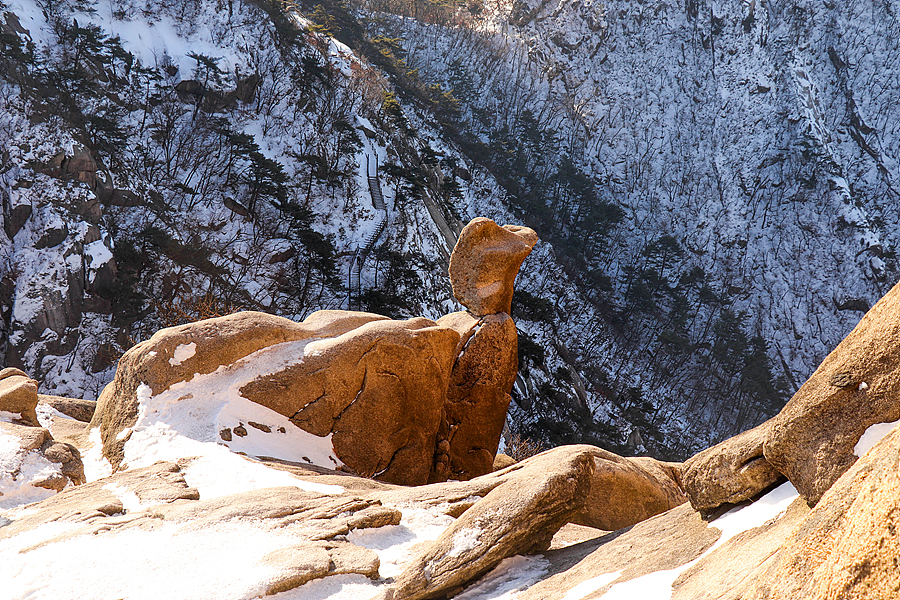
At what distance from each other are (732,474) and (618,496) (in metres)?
3.02

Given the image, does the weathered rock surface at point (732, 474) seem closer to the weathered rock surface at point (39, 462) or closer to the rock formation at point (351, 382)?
the rock formation at point (351, 382)

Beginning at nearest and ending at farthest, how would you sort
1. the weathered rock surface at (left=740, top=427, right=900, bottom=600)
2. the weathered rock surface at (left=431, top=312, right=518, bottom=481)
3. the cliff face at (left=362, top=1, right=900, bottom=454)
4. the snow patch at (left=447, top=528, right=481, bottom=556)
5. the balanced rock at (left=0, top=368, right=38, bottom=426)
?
the weathered rock surface at (left=740, top=427, right=900, bottom=600) → the snow patch at (left=447, top=528, right=481, bottom=556) → the balanced rock at (left=0, top=368, right=38, bottom=426) → the weathered rock surface at (left=431, top=312, right=518, bottom=481) → the cliff face at (left=362, top=1, right=900, bottom=454)

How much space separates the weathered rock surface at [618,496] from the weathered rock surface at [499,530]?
178cm

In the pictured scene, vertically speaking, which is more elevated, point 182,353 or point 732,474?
point 182,353

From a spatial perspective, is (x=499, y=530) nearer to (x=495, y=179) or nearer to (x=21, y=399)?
(x=21, y=399)

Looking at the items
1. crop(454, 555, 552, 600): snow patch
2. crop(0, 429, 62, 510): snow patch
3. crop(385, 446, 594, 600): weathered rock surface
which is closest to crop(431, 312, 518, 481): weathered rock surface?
crop(0, 429, 62, 510): snow patch

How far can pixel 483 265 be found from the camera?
1110 centimetres

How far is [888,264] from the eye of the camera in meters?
40.3

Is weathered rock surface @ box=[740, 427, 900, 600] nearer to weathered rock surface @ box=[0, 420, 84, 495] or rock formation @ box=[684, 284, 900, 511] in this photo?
rock formation @ box=[684, 284, 900, 511]

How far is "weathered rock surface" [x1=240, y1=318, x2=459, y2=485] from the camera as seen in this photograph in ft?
27.7

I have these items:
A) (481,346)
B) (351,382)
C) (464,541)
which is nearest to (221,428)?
(351,382)

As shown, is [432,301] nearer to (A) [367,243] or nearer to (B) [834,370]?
(A) [367,243]

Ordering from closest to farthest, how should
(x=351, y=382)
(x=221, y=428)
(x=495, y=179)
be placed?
(x=221, y=428), (x=351, y=382), (x=495, y=179)

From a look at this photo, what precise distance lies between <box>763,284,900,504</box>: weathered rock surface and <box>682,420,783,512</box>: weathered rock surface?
0.86ft
